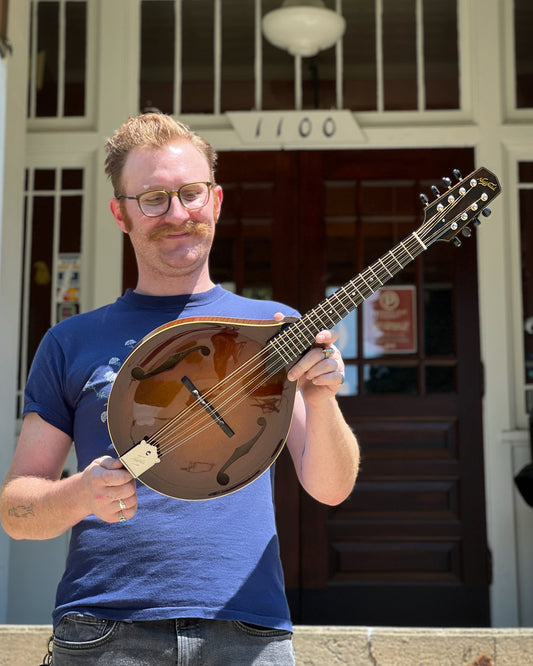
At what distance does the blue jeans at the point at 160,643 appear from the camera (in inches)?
62.7

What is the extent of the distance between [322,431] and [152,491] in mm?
344

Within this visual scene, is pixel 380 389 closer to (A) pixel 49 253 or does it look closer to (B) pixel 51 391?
(A) pixel 49 253

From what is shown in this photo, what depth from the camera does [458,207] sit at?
5.72 feet

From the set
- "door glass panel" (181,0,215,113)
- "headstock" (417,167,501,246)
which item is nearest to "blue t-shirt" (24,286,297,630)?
"headstock" (417,167,501,246)

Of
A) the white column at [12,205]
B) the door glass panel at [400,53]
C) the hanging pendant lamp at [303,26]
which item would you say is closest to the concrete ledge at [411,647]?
the white column at [12,205]

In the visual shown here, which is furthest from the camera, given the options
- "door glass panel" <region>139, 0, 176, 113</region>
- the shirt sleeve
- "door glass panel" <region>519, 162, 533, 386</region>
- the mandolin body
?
"door glass panel" <region>139, 0, 176, 113</region>

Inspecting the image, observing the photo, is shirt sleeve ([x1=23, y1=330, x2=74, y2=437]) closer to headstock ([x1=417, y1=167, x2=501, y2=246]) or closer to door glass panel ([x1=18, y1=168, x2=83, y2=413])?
headstock ([x1=417, y1=167, x2=501, y2=246])

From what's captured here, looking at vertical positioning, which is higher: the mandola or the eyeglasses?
the eyeglasses

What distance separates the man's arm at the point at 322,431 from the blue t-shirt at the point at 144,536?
93 mm

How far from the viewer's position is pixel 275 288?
182 inches

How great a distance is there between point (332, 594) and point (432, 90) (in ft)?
8.77

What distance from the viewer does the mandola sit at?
1635mm

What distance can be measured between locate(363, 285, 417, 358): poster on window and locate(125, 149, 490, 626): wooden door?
3 cm

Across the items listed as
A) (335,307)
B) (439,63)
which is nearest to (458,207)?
(335,307)
